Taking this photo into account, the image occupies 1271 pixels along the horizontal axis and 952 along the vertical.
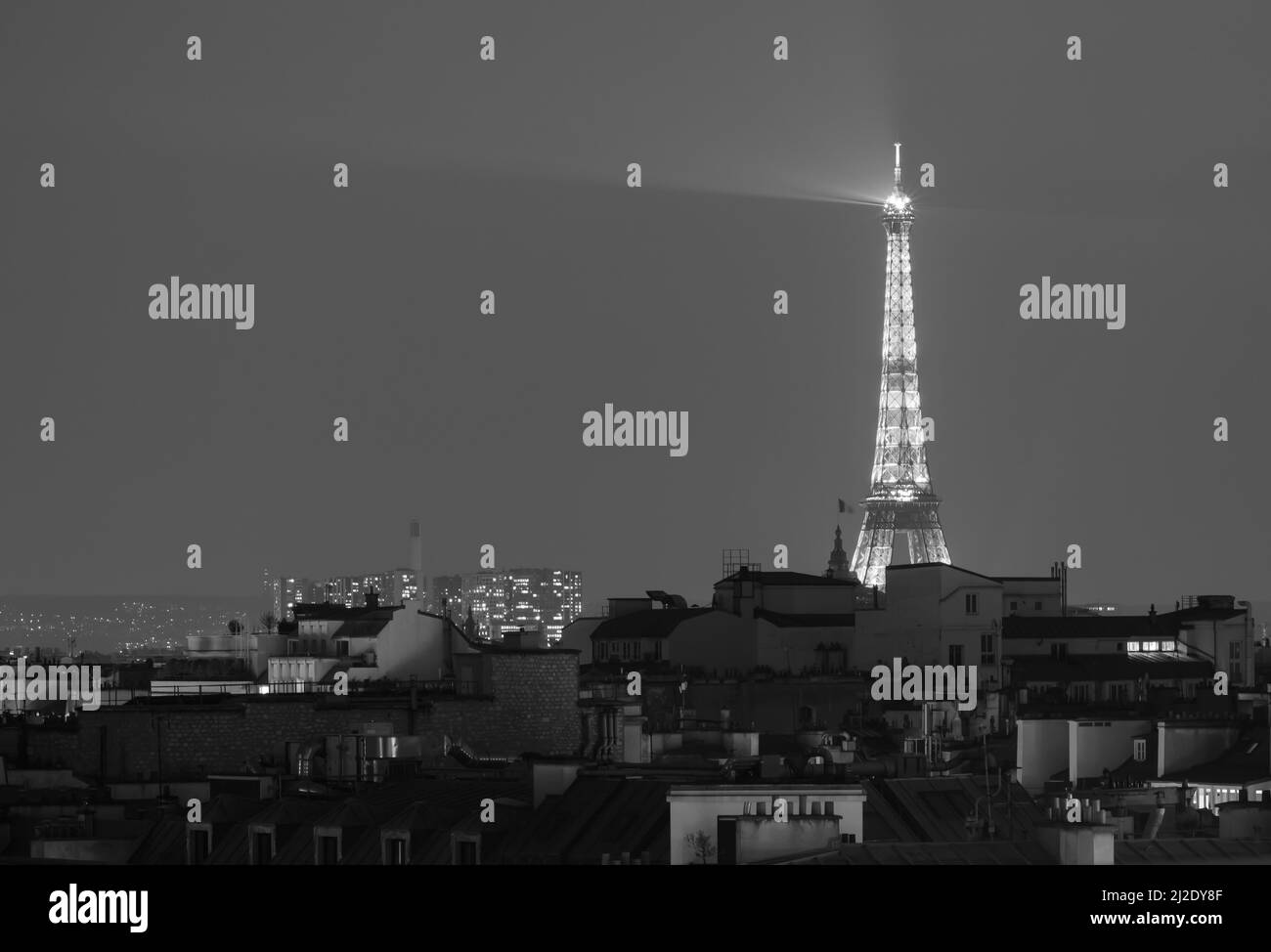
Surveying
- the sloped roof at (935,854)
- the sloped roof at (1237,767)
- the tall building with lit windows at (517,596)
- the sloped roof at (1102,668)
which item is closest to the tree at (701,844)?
the sloped roof at (935,854)

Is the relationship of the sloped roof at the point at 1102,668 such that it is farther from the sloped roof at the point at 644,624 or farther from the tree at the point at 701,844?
the tree at the point at 701,844

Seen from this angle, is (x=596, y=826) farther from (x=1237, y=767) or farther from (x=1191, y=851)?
(x=1237, y=767)

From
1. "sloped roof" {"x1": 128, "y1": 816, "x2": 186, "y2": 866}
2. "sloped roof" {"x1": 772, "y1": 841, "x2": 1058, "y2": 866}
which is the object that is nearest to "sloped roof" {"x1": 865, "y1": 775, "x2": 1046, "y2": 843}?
"sloped roof" {"x1": 772, "y1": 841, "x2": 1058, "y2": 866}

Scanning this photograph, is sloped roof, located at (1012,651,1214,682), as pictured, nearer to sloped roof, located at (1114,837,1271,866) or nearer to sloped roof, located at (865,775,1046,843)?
sloped roof, located at (865,775,1046,843)

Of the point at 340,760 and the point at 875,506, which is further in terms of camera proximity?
the point at 875,506
